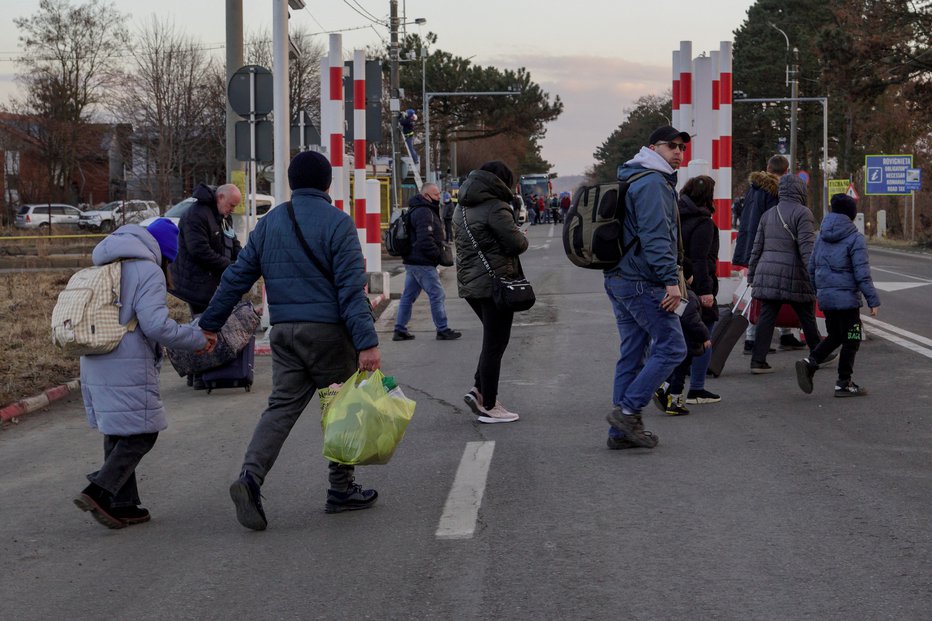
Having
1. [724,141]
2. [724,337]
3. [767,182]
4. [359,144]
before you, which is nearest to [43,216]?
[359,144]

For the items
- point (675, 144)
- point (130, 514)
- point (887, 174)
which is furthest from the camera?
point (887, 174)

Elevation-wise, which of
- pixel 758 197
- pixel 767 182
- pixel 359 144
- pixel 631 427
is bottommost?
pixel 631 427

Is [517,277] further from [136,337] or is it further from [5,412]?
[5,412]

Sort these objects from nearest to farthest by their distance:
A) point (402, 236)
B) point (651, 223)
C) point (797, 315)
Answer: point (651, 223), point (797, 315), point (402, 236)

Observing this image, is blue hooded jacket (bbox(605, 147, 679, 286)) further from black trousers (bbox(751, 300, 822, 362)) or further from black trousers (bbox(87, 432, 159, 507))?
black trousers (bbox(751, 300, 822, 362))

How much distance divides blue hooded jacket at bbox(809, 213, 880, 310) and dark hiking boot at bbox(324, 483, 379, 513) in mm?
4567

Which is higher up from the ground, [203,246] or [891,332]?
[203,246]

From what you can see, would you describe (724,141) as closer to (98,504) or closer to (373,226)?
(373,226)

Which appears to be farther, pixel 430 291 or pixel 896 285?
pixel 896 285

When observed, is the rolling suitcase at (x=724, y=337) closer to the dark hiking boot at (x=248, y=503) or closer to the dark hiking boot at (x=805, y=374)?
the dark hiking boot at (x=805, y=374)

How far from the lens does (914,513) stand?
18.7 feet

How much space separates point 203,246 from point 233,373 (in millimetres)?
1214

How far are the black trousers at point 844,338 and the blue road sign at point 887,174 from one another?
38779 mm

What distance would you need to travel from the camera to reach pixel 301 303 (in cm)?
579
